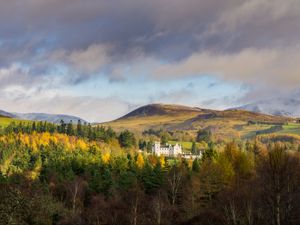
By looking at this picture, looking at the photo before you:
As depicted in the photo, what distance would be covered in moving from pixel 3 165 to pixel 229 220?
137202 millimetres

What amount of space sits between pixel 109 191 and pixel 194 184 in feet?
67.0

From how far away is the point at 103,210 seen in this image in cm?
7031

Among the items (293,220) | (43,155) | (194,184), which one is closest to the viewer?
(293,220)

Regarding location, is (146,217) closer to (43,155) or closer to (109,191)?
(109,191)

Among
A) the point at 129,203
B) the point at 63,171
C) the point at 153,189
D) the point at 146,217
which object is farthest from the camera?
the point at 63,171

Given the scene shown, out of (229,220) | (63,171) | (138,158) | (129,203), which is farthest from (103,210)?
(138,158)

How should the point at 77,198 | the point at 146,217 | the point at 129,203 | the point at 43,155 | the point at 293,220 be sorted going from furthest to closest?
the point at 43,155
the point at 77,198
the point at 129,203
the point at 146,217
the point at 293,220

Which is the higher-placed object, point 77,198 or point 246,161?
point 246,161

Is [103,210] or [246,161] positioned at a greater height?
[246,161]

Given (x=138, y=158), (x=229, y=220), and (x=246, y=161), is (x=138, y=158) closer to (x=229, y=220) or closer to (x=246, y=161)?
(x=246, y=161)

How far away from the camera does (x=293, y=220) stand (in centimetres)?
5419

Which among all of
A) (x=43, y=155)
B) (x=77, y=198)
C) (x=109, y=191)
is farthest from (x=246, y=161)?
(x=43, y=155)

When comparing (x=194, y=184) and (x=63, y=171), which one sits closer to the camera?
(x=194, y=184)

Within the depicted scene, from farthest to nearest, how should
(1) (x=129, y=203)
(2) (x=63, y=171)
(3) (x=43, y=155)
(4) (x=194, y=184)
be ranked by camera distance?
(3) (x=43, y=155) < (2) (x=63, y=171) < (4) (x=194, y=184) < (1) (x=129, y=203)
